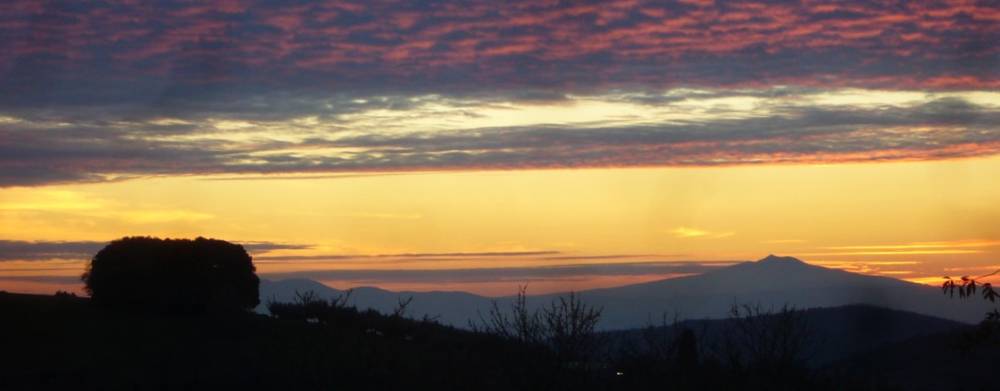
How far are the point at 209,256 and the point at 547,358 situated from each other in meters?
15.6

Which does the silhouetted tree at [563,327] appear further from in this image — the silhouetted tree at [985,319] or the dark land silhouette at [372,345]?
the silhouetted tree at [985,319]

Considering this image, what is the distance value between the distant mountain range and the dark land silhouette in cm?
448

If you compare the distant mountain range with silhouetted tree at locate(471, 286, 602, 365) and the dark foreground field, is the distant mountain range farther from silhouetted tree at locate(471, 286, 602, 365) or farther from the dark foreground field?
silhouetted tree at locate(471, 286, 602, 365)

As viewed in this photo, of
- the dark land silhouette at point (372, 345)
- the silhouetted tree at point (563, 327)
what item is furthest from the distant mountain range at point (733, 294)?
the silhouetted tree at point (563, 327)

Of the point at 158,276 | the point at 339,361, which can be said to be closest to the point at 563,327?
the point at 339,361

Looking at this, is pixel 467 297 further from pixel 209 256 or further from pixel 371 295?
pixel 209 256

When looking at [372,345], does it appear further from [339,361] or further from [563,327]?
[563,327]

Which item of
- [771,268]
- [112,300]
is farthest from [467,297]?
[112,300]

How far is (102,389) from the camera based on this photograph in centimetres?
2108

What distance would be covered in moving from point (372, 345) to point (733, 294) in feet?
72.4

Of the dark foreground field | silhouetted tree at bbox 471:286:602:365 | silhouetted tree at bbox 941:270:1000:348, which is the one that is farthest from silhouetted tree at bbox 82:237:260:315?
silhouetted tree at bbox 941:270:1000:348

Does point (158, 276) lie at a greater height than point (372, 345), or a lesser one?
greater

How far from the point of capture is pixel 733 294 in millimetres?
40250

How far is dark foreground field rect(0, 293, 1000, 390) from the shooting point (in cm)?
1817
